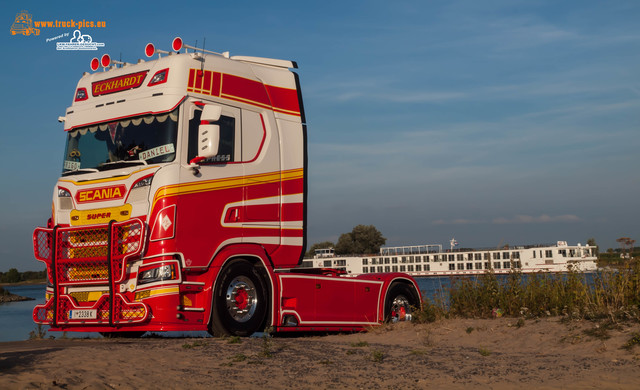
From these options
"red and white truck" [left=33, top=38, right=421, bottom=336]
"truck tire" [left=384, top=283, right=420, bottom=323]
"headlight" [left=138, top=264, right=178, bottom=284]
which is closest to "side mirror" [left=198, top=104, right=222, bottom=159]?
"red and white truck" [left=33, top=38, right=421, bottom=336]

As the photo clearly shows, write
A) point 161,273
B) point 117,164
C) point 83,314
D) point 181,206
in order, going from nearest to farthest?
1. point 161,273
2. point 181,206
3. point 83,314
4. point 117,164

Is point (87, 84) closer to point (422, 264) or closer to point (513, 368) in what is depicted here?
point (513, 368)

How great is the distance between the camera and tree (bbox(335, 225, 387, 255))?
8988 centimetres

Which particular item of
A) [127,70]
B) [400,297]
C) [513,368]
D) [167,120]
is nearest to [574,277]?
[400,297]

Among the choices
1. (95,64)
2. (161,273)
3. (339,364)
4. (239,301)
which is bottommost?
(339,364)

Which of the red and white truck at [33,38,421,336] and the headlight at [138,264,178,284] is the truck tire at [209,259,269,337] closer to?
the red and white truck at [33,38,421,336]

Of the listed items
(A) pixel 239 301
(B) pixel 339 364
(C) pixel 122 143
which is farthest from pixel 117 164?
(B) pixel 339 364

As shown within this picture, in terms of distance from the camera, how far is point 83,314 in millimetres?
10250

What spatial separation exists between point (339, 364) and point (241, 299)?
140 inches

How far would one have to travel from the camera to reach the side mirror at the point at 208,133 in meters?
10.0

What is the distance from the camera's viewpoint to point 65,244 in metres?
10.6

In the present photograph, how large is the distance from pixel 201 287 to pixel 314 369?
11.2 ft

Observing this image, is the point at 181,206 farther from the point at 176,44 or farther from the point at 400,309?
the point at 400,309

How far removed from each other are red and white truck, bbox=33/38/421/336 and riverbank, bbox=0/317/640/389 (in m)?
1.08
